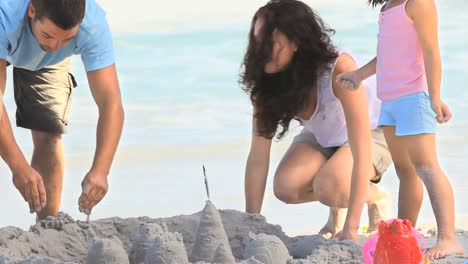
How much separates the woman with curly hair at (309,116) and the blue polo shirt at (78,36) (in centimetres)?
61

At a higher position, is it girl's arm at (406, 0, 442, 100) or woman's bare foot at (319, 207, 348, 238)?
girl's arm at (406, 0, 442, 100)

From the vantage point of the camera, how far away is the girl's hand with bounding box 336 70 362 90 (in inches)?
159

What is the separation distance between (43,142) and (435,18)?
6.84ft

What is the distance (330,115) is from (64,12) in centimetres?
126

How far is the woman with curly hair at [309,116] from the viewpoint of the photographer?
13.2 ft

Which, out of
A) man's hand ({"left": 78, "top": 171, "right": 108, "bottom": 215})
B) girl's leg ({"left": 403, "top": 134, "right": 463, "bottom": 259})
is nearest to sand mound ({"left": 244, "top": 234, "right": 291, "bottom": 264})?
girl's leg ({"left": 403, "top": 134, "right": 463, "bottom": 259})

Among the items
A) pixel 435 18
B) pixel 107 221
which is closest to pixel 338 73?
pixel 435 18

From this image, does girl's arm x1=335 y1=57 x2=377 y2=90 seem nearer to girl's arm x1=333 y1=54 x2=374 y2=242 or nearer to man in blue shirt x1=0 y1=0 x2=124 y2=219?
girl's arm x1=333 y1=54 x2=374 y2=242

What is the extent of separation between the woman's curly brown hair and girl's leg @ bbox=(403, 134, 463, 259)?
1.67 ft

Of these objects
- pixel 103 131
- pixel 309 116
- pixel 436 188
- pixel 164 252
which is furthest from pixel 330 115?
pixel 164 252

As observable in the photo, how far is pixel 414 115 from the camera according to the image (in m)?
3.90

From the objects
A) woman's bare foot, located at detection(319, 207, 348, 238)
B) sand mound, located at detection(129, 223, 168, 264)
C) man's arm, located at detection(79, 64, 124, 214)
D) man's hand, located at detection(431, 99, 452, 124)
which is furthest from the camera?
woman's bare foot, located at detection(319, 207, 348, 238)

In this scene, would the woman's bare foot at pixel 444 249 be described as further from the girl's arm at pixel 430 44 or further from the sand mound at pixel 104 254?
the sand mound at pixel 104 254

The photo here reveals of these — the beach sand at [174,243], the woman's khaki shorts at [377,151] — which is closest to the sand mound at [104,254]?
the beach sand at [174,243]
